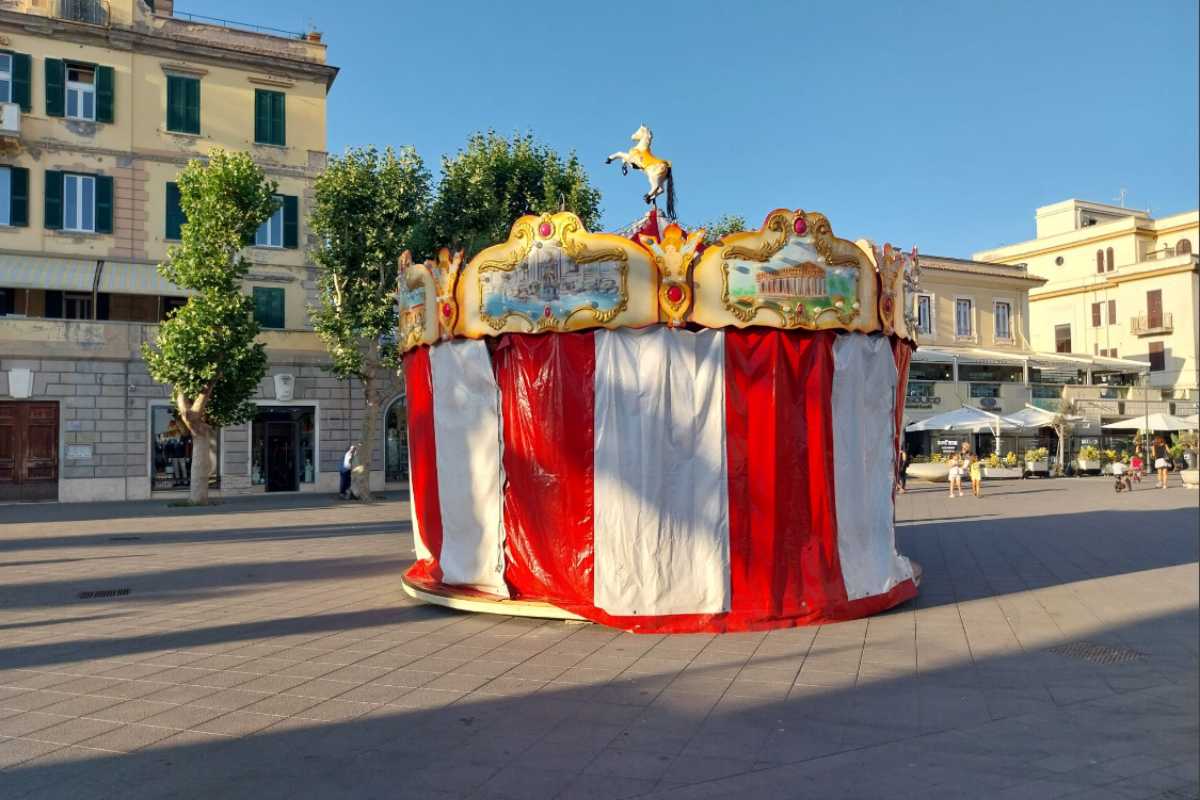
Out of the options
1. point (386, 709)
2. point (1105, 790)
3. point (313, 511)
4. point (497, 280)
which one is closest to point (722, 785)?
point (1105, 790)

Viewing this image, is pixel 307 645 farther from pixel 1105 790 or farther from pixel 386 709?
pixel 1105 790

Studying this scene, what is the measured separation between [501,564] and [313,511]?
1489 centimetres

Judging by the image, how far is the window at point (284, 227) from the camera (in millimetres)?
28516

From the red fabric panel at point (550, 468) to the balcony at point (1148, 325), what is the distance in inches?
1132

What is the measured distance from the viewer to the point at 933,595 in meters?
10.2

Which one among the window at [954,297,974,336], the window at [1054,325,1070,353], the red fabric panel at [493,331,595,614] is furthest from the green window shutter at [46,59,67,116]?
the window at [1054,325,1070,353]

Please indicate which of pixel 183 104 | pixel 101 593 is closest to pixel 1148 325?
pixel 183 104

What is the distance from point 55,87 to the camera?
26156mm

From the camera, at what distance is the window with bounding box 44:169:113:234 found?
1027 inches

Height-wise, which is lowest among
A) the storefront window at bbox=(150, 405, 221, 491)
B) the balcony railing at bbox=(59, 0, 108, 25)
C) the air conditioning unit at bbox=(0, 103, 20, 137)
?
the storefront window at bbox=(150, 405, 221, 491)

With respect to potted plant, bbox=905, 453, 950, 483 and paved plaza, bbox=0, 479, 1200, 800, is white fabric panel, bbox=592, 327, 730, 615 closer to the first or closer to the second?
paved plaza, bbox=0, 479, 1200, 800

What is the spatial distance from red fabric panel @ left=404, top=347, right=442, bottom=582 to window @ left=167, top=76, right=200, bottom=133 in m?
21.9

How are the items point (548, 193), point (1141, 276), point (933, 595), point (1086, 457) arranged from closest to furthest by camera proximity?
point (933, 595), point (548, 193), point (1141, 276), point (1086, 457)

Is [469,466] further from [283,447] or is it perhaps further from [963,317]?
[963,317]
